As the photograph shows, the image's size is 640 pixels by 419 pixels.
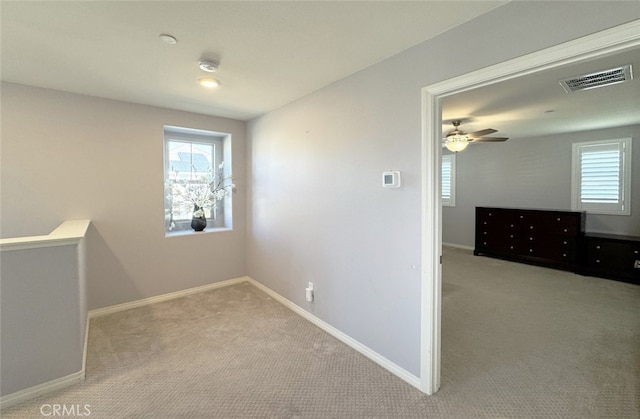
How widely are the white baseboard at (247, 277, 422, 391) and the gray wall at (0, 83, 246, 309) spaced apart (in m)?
1.26

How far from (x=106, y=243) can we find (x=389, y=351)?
3.15 metres

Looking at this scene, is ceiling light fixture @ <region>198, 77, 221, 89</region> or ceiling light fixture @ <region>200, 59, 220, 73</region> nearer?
ceiling light fixture @ <region>200, 59, 220, 73</region>

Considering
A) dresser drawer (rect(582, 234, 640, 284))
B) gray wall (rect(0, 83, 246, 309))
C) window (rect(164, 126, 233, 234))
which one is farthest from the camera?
dresser drawer (rect(582, 234, 640, 284))

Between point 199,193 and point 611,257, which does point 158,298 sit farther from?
point 611,257

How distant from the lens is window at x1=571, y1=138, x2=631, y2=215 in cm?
462

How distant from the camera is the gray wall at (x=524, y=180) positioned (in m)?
4.71

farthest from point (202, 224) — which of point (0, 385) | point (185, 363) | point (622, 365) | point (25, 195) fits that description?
point (622, 365)

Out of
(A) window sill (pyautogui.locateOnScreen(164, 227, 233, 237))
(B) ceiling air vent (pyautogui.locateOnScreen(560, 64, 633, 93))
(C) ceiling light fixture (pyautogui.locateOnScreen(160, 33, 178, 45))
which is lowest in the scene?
(A) window sill (pyautogui.locateOnScreen(164, 227, 233, 237))

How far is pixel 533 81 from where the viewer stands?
8.54ft

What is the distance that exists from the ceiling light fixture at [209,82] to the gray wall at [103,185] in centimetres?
115

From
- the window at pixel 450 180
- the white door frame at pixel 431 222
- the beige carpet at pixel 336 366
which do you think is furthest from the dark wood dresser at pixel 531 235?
the white door frame at pixel 431 222

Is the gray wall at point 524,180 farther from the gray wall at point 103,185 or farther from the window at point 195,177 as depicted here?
the gray wall at point 103,185
